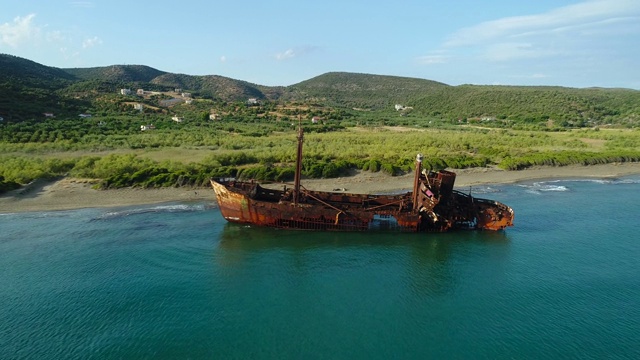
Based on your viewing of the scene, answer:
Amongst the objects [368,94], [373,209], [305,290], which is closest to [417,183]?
[373,209]

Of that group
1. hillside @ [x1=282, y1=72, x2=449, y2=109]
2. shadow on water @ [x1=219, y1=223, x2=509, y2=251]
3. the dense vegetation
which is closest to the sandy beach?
the dense vegetation

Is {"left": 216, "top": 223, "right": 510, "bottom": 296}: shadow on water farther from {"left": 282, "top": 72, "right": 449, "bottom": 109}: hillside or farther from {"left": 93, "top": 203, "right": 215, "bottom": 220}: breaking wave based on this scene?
{"left": 282, "top": 72, "right": 449, "bottom": 109}: hillside

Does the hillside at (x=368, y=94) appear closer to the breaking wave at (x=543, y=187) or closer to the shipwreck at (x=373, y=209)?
the breaking wave at (x=543, y=187)

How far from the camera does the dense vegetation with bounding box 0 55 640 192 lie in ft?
136

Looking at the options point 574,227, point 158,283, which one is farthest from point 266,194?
point 574,227

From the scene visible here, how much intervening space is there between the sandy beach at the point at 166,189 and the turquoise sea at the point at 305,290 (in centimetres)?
243

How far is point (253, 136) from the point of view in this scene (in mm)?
69250

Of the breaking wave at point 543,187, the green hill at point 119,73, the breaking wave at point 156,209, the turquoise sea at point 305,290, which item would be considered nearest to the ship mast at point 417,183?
the turquoise sea at point 305,290

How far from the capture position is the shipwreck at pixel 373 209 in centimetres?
2717

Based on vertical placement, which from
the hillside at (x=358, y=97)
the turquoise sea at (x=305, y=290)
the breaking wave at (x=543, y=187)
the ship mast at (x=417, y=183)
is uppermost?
the hillside at (x=358, y=97)

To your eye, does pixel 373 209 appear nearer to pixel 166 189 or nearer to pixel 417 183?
Answer: pixel 417 183

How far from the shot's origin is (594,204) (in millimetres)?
35938

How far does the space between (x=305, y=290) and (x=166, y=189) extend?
67.6 feet

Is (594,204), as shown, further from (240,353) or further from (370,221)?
(240,353)
